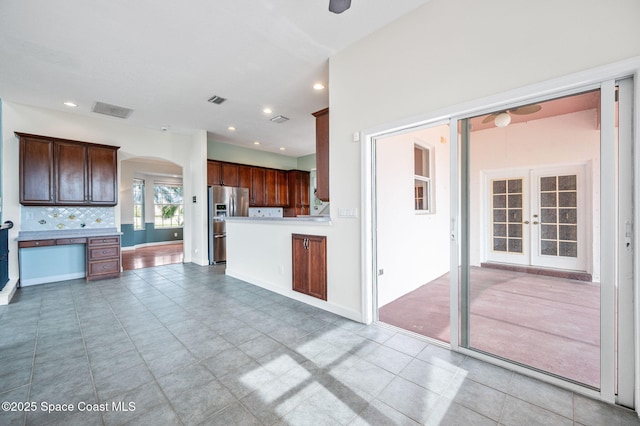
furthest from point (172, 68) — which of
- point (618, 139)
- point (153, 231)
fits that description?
point (153, 231)

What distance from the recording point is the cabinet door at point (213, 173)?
6457mm

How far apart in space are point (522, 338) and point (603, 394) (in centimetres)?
74

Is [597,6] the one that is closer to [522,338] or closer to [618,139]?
A: [618,139]

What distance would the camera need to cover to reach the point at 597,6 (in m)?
1.61

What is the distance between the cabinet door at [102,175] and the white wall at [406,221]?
520cm

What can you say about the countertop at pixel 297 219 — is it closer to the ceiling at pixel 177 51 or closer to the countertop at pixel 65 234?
the ceiling at pixel 177 51

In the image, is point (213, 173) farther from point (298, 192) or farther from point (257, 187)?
point (298, 192)

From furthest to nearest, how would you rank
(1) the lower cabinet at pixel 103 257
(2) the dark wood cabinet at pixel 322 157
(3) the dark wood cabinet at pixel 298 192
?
1. (3) the dark wood cabinet at pixel 298 192
2. (1) the lower cabinet at pixel 103 257
3. (2) the dark wood cabinet at pixel 322 157

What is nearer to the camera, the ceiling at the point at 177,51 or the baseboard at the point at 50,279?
the ceiling at the point at 177,51

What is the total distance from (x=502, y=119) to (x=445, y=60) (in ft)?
2.25

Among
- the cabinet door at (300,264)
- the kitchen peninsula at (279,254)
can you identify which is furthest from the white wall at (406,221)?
the cabinet door at (300,264)

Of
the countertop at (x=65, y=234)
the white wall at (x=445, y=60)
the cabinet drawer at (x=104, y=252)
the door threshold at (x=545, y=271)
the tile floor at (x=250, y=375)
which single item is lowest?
the tile floor at (x=250, y=375)

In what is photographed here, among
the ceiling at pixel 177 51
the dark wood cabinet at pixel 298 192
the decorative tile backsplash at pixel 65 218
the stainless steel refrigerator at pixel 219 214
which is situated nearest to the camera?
the ceiling at pixel 177 51

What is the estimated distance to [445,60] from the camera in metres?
2.22
